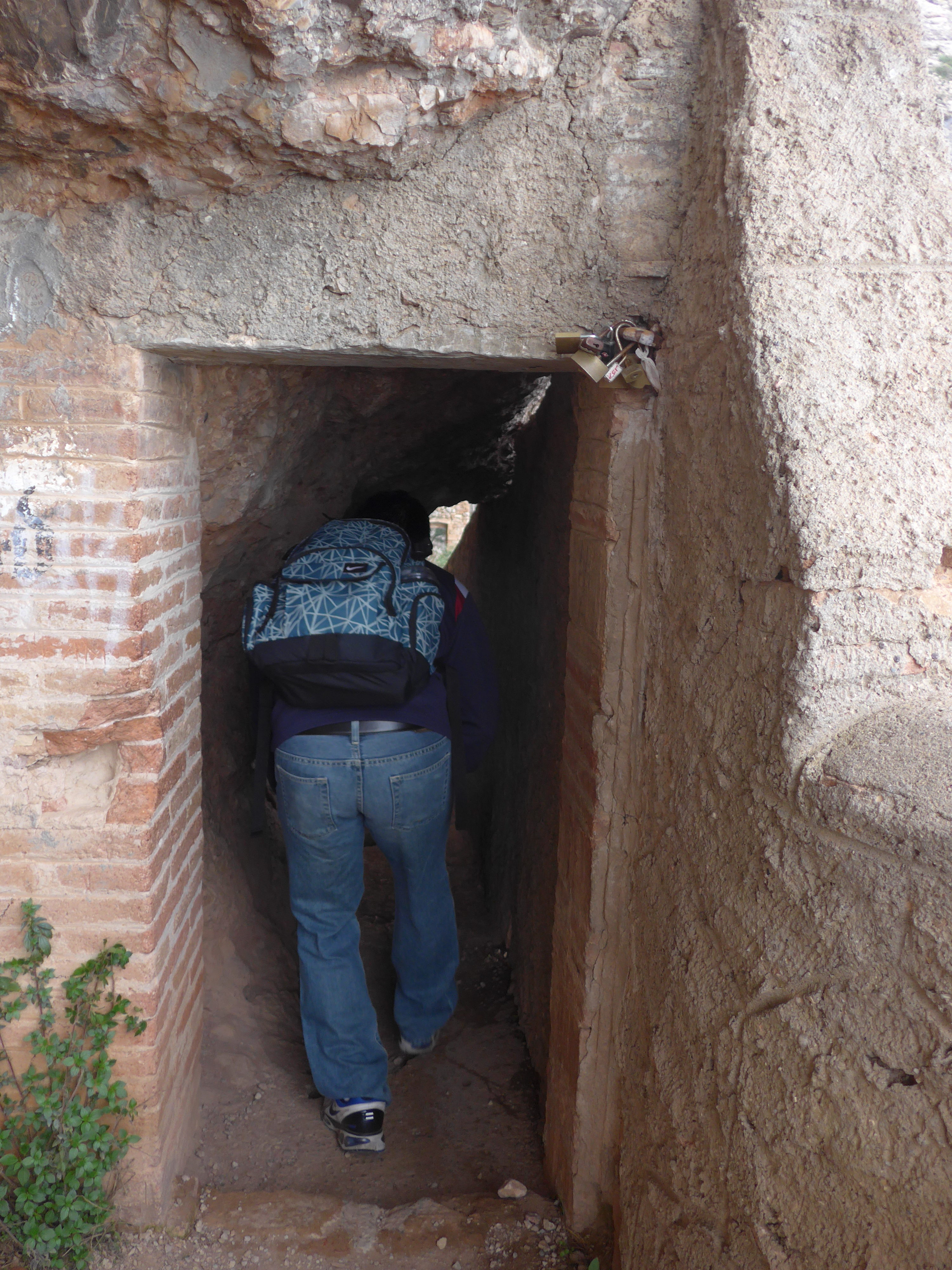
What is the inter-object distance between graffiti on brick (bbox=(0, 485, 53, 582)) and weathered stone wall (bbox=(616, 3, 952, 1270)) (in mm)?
1433

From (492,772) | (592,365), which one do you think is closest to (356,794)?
(592,365)

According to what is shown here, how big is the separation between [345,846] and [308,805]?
0.60 feet

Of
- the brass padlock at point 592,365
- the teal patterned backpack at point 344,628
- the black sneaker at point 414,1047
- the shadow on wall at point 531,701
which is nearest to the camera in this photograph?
the brass padlock at point 592,365

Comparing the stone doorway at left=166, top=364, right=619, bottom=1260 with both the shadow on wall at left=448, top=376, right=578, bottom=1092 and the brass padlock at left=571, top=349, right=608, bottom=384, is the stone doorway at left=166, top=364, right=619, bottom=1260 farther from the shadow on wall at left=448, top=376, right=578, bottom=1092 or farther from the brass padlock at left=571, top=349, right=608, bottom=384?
the brass padlock at left=571, top=349, right=608, bottom=384

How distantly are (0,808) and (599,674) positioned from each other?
1491 millimetres

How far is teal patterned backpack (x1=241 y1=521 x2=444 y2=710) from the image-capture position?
2.63m

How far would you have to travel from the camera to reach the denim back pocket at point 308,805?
8.94 feet

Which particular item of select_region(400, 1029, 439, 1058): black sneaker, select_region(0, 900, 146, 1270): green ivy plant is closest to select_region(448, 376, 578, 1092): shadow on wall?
select_region(400, 1029, 439, 1058): black sneaker

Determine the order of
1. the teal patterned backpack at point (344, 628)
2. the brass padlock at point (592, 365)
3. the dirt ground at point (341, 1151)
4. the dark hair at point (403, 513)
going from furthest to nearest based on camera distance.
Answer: the dark hair at point (403, 513) → the teal patterned backpack at point (344, 628) → the dirt ground at point (341, 1151) → the brass padlock at point (592, 365)

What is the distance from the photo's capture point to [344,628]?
8.63 feet

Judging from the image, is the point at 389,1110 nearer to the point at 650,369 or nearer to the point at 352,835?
the point at 352,835

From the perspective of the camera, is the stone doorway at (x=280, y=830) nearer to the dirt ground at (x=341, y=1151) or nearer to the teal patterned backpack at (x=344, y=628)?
the dirt ground at (x=341, y=1151)

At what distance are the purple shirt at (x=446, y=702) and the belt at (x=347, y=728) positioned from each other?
0.03 ft

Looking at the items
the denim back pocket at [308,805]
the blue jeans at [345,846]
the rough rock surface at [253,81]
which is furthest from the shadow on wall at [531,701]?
the rough rock surface at [253,81]
